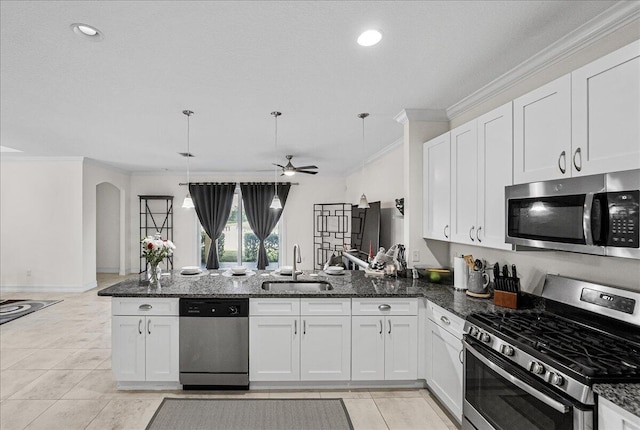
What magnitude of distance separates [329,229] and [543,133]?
6580mm

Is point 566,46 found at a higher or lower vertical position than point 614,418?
higher

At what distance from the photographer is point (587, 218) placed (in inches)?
65.5

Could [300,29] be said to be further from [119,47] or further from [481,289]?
[481,289]

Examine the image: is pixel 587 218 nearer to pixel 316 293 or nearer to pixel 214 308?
pixel 316 293

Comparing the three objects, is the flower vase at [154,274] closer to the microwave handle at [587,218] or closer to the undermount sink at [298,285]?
the undermount sink at [298,285]

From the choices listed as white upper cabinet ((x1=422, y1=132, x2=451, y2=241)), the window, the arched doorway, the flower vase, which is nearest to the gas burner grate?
white upper cabinet ((x1=422, y1=132, x2=451, y2=241))

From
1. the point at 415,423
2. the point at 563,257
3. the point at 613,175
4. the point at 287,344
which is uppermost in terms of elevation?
the point at 613,175

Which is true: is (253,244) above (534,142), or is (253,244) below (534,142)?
below

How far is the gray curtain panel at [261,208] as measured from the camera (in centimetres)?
842

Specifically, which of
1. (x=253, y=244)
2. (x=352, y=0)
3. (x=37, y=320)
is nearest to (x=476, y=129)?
(x=352, y=0)

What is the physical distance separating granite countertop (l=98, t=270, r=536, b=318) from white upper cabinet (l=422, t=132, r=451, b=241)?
533 millimetres

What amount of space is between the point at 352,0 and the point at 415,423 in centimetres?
281

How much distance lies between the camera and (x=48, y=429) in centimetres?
247

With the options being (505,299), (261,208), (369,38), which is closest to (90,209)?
(261,208)
